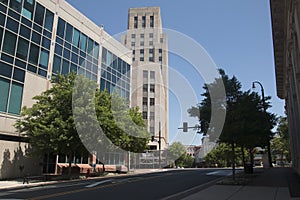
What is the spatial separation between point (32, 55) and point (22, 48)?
1.34 meters

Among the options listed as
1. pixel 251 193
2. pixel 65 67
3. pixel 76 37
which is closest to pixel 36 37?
pixel 65 67

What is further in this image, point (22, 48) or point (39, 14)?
point (39, 14)

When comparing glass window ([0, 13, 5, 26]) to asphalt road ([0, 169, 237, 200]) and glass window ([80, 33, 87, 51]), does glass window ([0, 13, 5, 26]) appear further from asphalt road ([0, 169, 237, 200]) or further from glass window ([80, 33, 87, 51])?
asphalt road ([0, 169, 237, 200])

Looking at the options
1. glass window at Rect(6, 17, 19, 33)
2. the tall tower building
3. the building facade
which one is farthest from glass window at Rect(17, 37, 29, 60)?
the tall tower building

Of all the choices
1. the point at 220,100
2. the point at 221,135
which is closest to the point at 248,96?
the point at 220,100

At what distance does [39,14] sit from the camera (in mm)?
28078

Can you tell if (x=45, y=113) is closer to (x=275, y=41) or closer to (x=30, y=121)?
(x=30, y=121)

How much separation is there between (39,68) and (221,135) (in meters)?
19.2

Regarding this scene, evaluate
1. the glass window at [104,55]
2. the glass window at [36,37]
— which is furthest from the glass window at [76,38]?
the glass window at [36,37]

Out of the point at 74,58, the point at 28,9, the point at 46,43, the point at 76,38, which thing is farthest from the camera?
the point at 76,38

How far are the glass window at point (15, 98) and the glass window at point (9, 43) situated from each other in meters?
2.86

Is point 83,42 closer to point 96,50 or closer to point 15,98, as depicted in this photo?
point 96,50

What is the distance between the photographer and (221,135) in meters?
17.4

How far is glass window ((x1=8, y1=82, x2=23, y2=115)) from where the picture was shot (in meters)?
24.1
